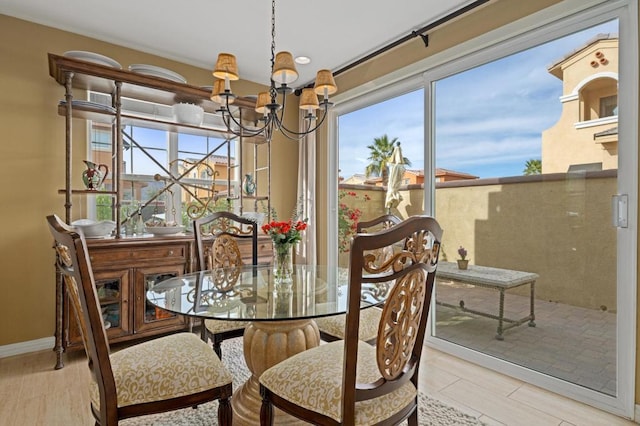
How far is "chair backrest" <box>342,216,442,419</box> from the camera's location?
1.12m

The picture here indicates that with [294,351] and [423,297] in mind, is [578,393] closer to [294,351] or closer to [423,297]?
[423,297]

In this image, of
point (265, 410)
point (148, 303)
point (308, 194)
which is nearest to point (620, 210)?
point (265, 410)

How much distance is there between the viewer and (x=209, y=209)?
3.58m

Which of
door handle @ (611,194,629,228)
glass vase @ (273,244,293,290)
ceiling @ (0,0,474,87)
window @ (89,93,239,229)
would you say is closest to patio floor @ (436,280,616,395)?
door handle @ (611,194,629,228)

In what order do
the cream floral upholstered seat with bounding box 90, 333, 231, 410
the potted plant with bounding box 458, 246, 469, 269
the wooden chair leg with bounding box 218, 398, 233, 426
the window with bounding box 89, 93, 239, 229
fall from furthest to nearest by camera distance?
the window with bounding box 89, 93, 239, 229 → the potted plant with bounding box 458, 246, 469, 269 → the wooden chair leg with bounding box 218, 398, 233, 426 → the cream floral upholstered seat with bounding box 90, 333, 231, 410

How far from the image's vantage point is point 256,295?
1.72 metres

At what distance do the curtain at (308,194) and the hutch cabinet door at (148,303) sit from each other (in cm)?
152

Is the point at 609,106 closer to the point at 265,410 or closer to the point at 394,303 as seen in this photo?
the point at 394,303

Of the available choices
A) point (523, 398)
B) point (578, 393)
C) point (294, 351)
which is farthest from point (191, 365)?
point (578, 393)

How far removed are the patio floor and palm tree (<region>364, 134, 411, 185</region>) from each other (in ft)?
4.06

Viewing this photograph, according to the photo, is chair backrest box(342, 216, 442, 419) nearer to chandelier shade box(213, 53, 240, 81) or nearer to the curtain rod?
chandelier shade box(213, 53, 240, 81)

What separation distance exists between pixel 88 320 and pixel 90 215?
2179 mm

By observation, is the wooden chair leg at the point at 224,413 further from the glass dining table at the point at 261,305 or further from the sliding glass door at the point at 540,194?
the sliding glass door at the point at 540,194

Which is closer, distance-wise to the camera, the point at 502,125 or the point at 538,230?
the point at 538,230
